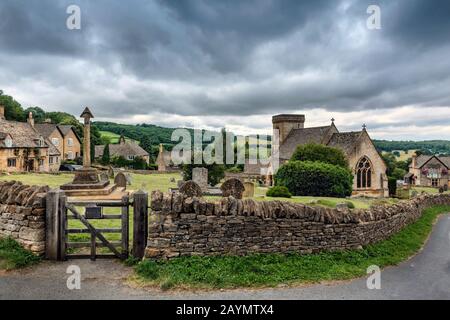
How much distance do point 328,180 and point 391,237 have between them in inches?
707

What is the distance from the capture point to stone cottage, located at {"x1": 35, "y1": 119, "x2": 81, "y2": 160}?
64438mm

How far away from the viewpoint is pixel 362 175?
141 ft

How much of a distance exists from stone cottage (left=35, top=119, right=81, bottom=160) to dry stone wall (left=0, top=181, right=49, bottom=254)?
198 ft

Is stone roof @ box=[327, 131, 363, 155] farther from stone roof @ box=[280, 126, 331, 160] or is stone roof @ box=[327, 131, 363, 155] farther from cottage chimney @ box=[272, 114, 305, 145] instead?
cottage chimney @ box=[272, 114, 305, 145]

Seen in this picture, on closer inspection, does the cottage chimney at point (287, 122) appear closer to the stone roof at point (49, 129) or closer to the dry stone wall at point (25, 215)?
the stone roof at point (49, 129)

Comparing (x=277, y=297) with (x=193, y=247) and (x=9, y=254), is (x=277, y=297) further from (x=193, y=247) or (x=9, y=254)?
(x=9, y=254)

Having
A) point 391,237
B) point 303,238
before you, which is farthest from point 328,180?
point 303,238

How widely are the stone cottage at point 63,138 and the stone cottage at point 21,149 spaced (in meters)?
12.5

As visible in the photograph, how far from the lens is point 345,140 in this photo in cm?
4459

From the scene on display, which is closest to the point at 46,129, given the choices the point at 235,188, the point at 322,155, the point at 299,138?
the point at 299,138

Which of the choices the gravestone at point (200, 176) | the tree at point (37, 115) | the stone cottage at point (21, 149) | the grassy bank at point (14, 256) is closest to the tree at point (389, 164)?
the gravestone at point (200, 176)

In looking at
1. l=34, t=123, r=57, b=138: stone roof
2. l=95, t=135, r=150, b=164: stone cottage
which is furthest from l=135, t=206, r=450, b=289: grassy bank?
l=95, t=135, r=150, b=164: stone cottage

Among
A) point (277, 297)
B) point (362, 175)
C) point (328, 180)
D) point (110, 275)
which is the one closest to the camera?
point (277, 297)

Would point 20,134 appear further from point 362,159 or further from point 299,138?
point 362,159
